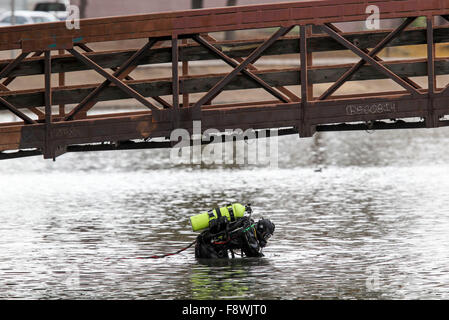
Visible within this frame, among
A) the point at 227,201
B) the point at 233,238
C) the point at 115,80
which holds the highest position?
the point at 115,80

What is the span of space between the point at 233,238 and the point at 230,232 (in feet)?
0.49

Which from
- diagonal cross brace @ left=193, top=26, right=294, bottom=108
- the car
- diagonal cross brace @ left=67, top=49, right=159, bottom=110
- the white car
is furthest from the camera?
the car

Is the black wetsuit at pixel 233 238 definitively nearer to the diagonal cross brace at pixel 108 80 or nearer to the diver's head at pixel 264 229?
the diver's head at pixel 264 229

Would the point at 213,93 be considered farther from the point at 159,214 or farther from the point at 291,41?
the point at 159,214

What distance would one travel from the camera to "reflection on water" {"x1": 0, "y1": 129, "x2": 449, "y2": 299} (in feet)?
62.1

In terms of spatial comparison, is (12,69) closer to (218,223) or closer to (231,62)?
(231,62)

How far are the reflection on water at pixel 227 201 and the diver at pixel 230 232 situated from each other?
0.96 feet

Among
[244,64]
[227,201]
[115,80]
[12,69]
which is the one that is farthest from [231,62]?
[227,201]

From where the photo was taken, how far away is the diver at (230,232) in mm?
20531

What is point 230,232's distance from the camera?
20.6m

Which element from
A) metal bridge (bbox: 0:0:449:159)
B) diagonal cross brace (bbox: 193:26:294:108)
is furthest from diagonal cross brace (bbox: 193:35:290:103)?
diagonal cross brace (bbox: 193:26:294:108)

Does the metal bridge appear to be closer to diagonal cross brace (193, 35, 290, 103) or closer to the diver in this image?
diagonal cross brace (193, 35, 290, 103)

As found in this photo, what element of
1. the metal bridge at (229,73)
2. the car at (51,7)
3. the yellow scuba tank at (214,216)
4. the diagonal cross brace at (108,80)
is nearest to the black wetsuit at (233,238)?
the yellow scuba tank at (214,216)
